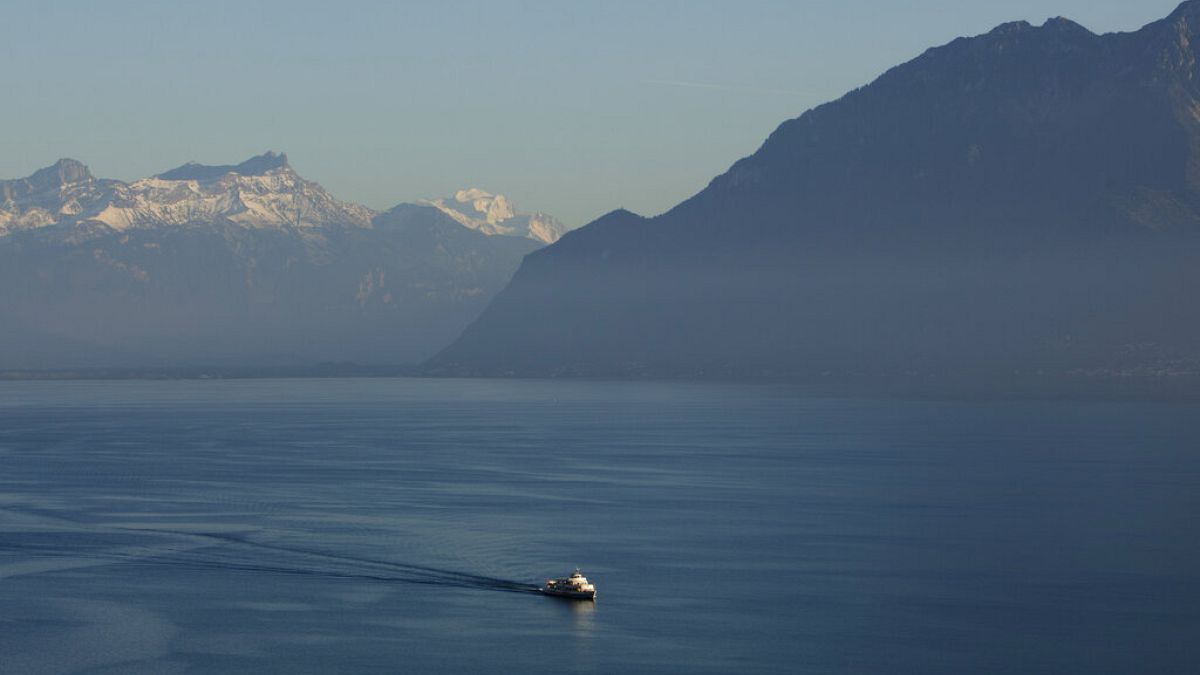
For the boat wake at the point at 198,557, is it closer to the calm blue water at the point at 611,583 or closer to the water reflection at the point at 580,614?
the calm blue water at the point at 611,583

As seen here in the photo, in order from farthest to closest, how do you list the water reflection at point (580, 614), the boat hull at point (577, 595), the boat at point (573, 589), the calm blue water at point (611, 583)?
the boat at point (573, 589), the boat hull at point (577, 595), the water reflection at point (580, 614), the calm blue water at point (611, 583)

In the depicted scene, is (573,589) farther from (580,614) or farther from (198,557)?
(198,557)

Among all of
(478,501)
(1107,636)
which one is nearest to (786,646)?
(1107,636)

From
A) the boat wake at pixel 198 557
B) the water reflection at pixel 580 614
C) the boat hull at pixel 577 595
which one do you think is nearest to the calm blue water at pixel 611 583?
the water reflection at pixel 580 614

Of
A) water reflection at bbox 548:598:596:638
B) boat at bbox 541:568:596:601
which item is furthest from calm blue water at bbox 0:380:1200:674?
boat at bbox 541:568:596:601

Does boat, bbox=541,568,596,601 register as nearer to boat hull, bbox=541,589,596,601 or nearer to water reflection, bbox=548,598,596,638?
boat hull, bbox=541,589,596,601

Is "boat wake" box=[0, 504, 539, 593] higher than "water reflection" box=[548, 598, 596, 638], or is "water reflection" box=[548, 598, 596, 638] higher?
"boat wake" box=[0, 504, 539, 593]

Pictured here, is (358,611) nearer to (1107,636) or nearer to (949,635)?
(949,635)

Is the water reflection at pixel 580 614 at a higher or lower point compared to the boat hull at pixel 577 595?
lower

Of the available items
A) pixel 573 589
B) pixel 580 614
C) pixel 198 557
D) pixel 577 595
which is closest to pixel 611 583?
pixel 573 589
